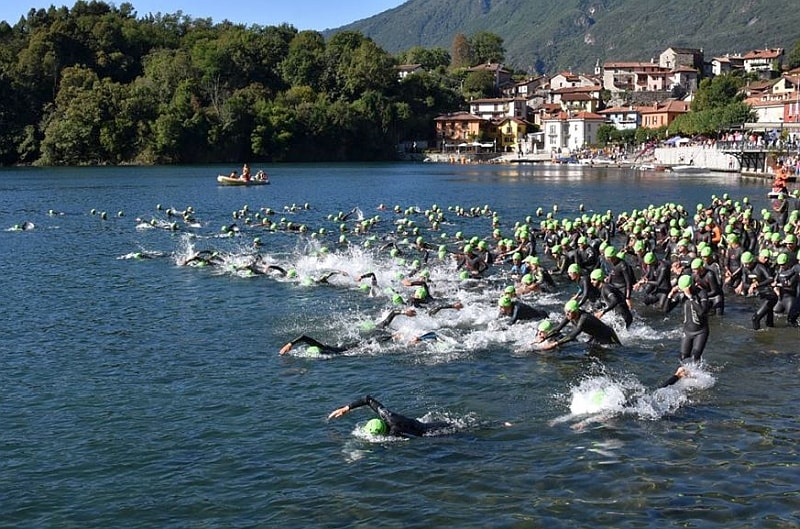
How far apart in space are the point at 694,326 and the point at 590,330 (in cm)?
238

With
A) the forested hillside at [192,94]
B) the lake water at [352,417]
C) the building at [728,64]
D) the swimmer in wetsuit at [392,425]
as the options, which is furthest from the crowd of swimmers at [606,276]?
the building at [728,64]

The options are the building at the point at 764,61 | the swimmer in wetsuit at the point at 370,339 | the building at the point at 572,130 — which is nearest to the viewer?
the swimmer in wetsuit at the point at 370,339

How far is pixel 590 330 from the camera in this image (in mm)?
18406

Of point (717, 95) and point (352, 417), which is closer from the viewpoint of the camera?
point (352, 417)

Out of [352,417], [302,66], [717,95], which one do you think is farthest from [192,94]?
[352,417]

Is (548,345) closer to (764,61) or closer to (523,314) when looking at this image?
(523,314)

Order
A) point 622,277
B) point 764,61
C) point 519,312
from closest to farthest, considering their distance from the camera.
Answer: point 519,312 < point 622,277 < point 764,61

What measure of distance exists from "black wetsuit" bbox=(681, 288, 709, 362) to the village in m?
81.1

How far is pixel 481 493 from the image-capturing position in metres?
12.1

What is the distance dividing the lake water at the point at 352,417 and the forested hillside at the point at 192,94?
351 feet

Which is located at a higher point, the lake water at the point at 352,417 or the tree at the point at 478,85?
the tree at the point at 478,85

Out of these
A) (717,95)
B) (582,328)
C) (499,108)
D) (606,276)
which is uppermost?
(499,108)

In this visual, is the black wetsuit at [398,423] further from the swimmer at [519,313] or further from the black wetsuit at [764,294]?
the black wetsuit at [764,294]

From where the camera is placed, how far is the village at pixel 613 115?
346 ft
